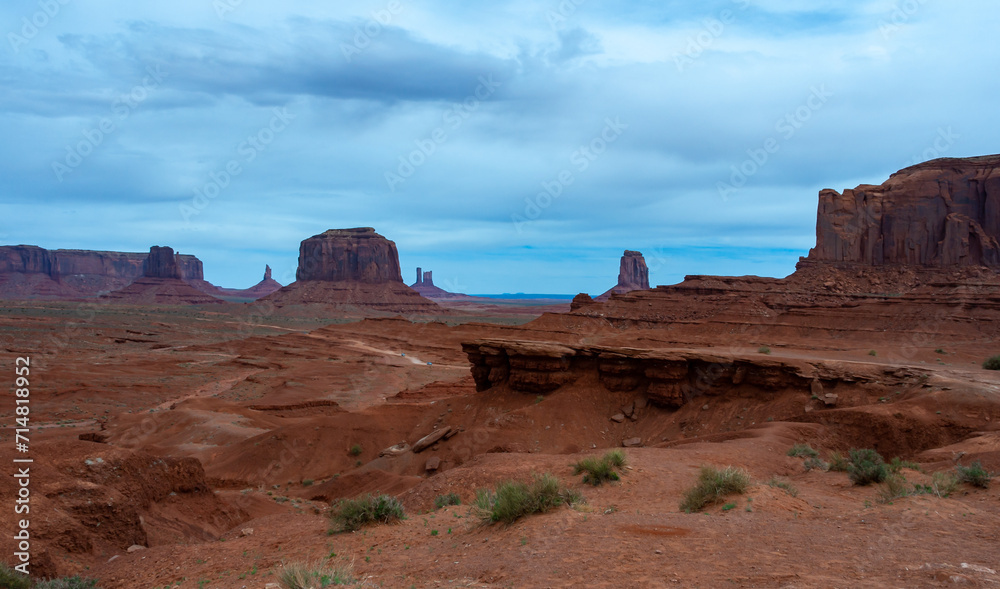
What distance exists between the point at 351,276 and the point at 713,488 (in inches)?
5928

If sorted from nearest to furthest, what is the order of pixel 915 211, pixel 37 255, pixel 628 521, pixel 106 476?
pixel 628 521, pixel 106 476, pixel 915 211, pixel 37 255

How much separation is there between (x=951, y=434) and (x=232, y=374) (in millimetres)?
44058

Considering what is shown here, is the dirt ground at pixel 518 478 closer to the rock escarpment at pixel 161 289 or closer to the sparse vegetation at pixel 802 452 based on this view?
the sparse vegetation at pixel 802 452

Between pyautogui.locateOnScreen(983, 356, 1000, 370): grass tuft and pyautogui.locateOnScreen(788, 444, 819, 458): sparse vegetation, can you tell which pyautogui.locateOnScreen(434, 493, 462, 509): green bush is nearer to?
pyautogui.locateOnScreen(788, 444, 819, 458): sparse vegetation

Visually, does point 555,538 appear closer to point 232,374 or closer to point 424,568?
point 424,568

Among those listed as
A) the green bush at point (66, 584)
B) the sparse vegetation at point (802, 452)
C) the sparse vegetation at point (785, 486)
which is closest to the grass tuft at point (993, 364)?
the sparse vegetation at point (802, 452)

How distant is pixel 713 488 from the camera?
938cm

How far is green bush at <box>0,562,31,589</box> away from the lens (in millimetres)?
7938

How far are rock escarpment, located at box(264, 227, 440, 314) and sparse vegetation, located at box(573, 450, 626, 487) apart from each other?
129 metres

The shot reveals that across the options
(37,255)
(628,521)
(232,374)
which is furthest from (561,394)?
(37,255)

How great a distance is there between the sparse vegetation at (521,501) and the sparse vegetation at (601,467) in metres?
2.02

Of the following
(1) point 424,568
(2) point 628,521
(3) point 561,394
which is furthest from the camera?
(3) point 561,394

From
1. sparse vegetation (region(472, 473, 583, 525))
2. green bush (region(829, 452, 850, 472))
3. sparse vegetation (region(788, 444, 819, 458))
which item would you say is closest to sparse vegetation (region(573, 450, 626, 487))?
sparse vegetation (region(472, 473, 583, 525))

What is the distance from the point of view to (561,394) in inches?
813
